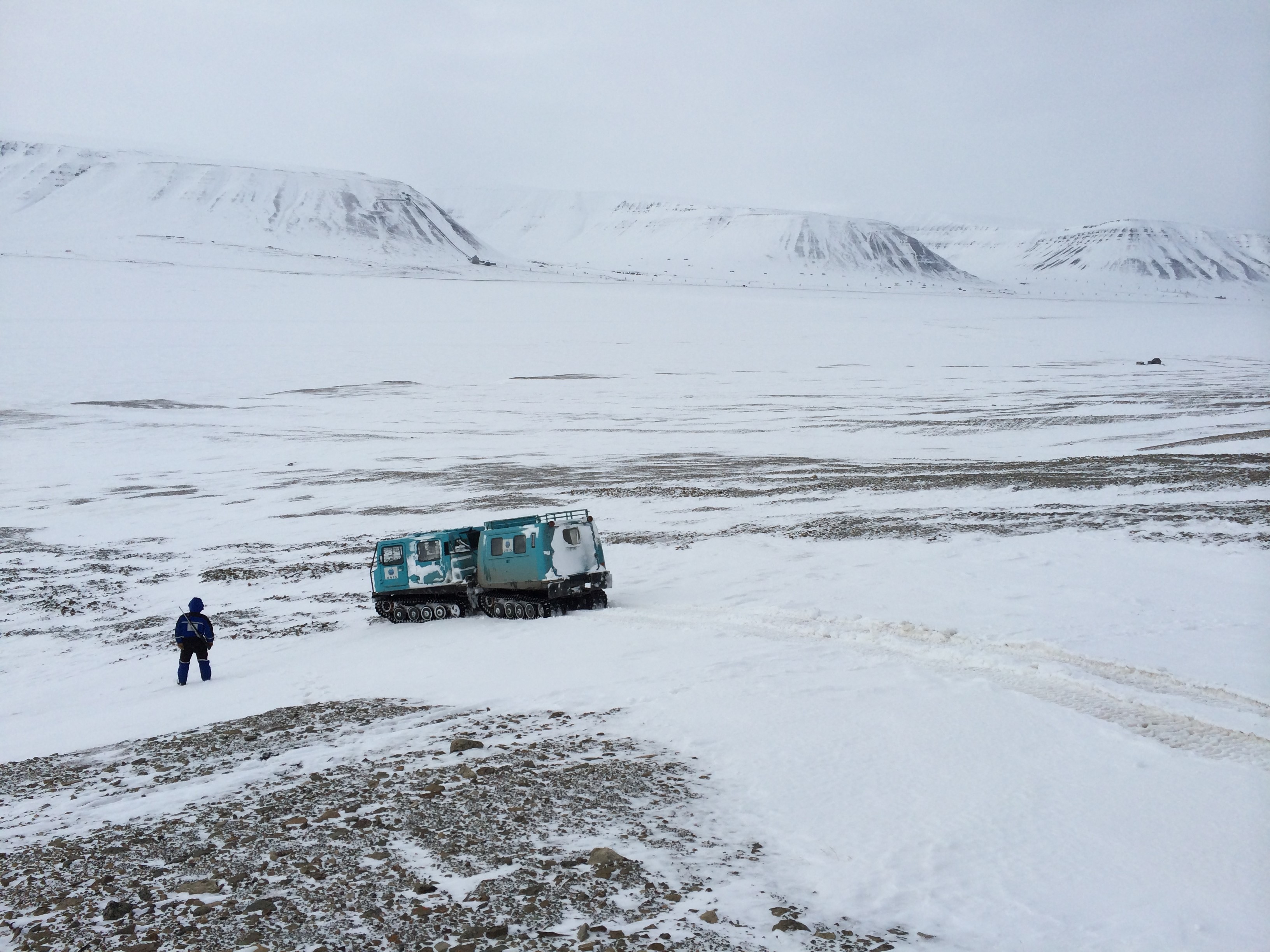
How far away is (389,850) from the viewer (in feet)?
29.8

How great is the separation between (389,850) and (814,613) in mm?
10052

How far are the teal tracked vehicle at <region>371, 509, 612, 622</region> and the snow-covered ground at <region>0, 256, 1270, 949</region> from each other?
80cm

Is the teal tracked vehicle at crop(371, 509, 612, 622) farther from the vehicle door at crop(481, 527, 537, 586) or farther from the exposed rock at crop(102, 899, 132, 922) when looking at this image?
the exposed rock at crop(102, 899, 132, 922)

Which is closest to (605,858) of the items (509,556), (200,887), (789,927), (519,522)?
(789,927)

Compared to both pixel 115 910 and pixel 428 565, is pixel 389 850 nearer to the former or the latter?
pixel 115 910

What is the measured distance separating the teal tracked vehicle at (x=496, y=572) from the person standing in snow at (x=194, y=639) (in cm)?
432

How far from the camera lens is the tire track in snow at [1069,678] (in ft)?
36.0

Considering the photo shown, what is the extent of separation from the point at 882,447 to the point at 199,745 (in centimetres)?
3411

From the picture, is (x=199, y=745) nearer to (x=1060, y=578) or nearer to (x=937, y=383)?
(x=1060, y=578)

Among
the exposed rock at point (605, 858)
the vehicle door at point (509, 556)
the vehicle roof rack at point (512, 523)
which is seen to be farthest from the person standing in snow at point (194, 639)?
the exposed rock at point (605, 858)

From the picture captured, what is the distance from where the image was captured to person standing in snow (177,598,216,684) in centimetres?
1692

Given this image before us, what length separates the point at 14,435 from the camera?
177 feet

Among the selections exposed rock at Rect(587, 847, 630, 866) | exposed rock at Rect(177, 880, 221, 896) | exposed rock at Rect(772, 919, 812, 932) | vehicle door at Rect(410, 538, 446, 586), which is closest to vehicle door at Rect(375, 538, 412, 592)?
vehicle door at Rect(410, 538, 446, 586)

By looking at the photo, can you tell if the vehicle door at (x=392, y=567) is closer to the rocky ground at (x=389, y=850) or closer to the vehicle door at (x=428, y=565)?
the vehicle door at (x=428, y=565)
